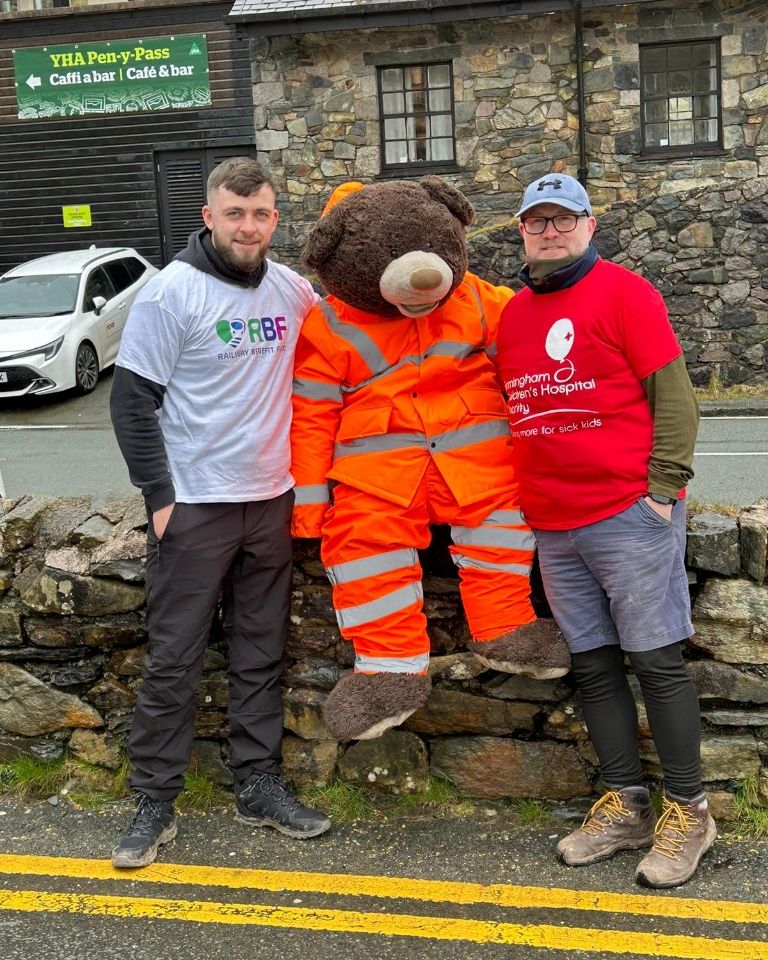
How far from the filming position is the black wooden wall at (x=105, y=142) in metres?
17.1

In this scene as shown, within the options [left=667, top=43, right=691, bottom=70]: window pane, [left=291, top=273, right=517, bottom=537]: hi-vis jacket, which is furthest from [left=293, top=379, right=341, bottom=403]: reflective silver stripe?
[left=667, top=43, right=691, bottom=70]: window pane

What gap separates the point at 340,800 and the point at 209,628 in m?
0.82

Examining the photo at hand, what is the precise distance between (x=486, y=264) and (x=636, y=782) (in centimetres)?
1176

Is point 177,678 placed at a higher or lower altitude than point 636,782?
higher

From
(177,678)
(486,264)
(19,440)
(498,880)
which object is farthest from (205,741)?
(486,264)

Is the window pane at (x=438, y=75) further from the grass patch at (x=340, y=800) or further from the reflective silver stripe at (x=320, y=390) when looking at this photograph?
the grass patch at (x=340, y=800)

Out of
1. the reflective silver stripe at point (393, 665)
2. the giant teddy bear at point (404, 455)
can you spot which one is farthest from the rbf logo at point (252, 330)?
the reflective silver stripe at point (393, 665)

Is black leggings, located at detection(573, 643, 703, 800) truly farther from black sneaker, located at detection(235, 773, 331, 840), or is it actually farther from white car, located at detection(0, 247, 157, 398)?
white car, located at detection(0, 247, 157, 398)

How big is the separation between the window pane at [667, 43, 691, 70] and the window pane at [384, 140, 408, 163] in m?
3.80

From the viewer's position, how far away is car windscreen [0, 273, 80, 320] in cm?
1403

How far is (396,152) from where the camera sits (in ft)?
47.8

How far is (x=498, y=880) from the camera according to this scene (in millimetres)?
3266

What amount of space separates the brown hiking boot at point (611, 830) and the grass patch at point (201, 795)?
130 centimetres

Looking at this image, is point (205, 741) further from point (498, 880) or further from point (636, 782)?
point (636, 782)
